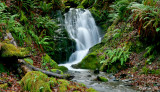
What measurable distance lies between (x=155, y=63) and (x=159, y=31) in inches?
59.2

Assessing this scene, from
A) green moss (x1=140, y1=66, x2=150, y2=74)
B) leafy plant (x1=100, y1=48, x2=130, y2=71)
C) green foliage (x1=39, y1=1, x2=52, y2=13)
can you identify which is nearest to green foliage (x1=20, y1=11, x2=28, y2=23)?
green foliage (x1=39, y1=1, x2=52, y2=13)

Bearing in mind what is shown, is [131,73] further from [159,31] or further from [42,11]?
[42,11]

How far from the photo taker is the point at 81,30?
14.5 meters

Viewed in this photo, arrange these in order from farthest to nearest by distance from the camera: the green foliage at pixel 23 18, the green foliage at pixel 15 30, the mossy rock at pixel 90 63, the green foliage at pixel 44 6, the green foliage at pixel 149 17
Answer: the green foliage at pixel 44 6 → the mossy rock at pixel 90 63 → the green foliage at pixel 23 18 → the green foliage at pixel 15 30 → the green foliage at pixel 149 17

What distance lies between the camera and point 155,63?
6.53 meters

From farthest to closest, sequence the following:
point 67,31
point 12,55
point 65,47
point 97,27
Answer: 1. point 97,27
2. point 67,31
3. point 65,47
4. point 12,55

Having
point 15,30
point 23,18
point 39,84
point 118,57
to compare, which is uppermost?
point 23,18

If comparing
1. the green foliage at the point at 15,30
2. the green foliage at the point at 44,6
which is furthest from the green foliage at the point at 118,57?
the green foliage at the point at 44,6

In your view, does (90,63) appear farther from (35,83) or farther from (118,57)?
(35,83)

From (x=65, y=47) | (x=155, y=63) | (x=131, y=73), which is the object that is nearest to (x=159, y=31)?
(x=155, y=63)

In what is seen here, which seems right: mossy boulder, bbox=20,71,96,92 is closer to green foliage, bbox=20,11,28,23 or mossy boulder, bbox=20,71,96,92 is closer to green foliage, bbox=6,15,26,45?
green foliage, bbox=6,15,26,45

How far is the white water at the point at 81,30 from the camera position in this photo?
40.9 ft

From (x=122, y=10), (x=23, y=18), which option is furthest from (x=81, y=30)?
(x=23, y=18)

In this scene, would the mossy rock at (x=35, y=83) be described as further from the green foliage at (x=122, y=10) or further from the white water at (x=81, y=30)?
the green foliage at (x=122, y=10)
